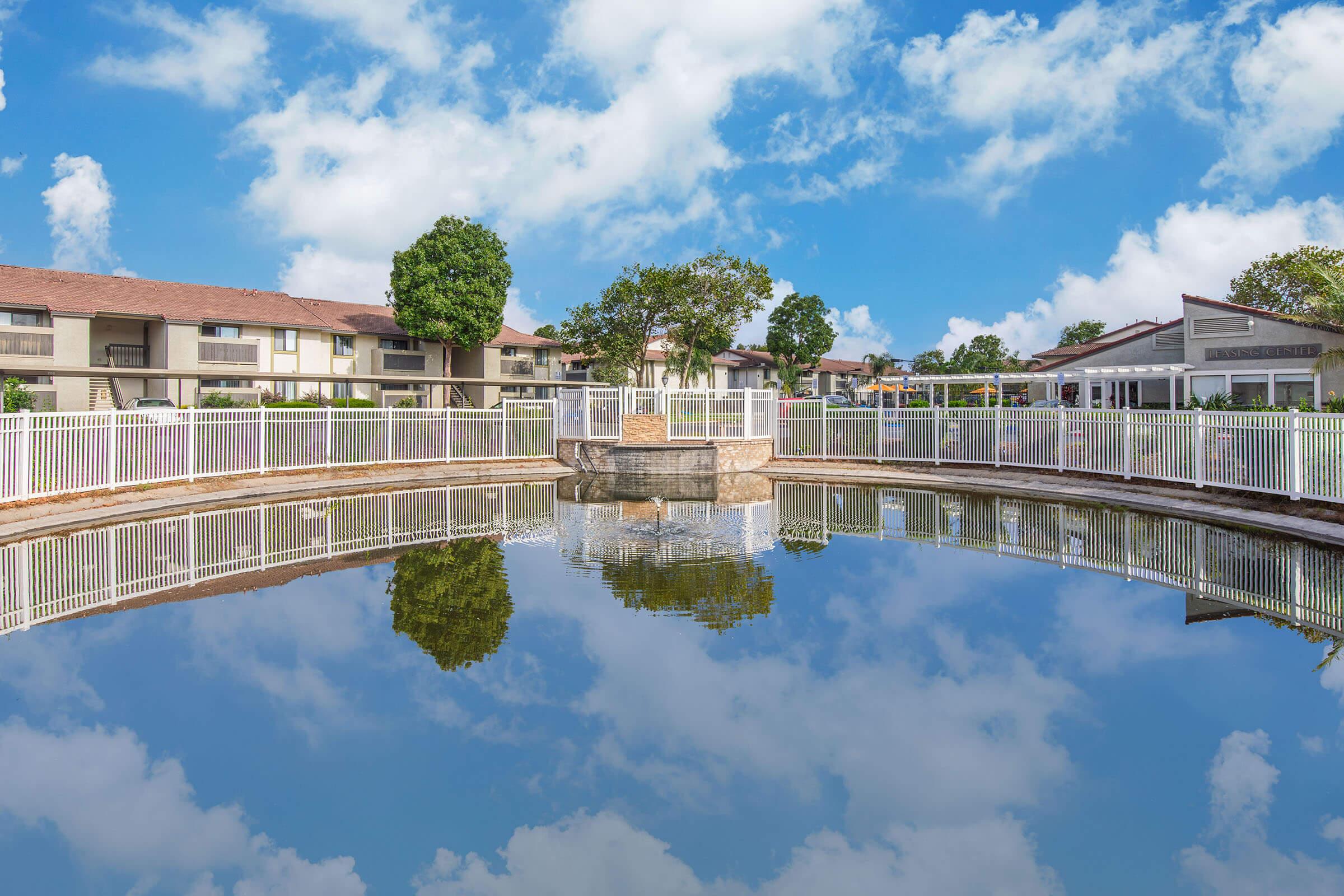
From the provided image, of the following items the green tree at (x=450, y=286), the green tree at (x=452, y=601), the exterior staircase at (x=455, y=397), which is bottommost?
the green tree at (x=452, y=601)

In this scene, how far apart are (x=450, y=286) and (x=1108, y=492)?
34114mm

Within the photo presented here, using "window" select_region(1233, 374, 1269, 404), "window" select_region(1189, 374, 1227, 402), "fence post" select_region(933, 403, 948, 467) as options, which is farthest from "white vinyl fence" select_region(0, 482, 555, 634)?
"window" select_region(1233, 374, 1269, 404)

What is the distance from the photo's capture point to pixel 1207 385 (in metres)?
30.0

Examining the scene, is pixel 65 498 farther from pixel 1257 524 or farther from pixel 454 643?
pixel 1257 524

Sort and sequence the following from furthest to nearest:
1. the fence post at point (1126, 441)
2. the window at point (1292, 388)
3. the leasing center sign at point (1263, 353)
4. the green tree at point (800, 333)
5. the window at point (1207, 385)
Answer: the green tree at point (800, 333)
the window at point (1207, 385)
the leasing center sign at point (1263, 353)
the window at point (1292, 388)
the fence post at point (1126, 441)

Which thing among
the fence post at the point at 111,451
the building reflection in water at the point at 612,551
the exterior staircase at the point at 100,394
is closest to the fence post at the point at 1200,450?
the building reflection in water at the point at 612,551

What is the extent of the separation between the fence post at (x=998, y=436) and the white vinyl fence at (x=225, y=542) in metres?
10.7

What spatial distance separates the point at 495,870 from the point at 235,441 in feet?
55.9

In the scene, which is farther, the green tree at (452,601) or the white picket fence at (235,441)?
the white picket fence at (235,441)

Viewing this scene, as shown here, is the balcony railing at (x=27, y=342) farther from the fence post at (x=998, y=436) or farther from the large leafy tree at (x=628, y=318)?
the fence post at (x=998, y=436)

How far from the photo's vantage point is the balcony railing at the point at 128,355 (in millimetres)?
36250

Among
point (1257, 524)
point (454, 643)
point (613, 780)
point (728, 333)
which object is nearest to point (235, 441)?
point (454, 643)

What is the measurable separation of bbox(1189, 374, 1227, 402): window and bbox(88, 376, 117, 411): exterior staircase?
38.2 m

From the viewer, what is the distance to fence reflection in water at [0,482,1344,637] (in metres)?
8.68
